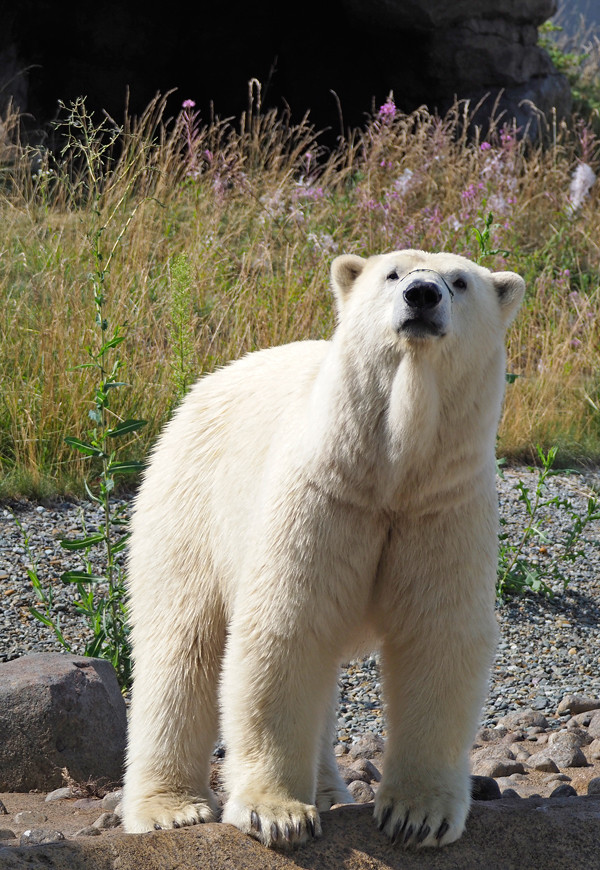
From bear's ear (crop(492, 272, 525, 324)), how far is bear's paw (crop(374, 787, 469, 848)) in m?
1.00

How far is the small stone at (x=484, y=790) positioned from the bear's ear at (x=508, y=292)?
119 cm

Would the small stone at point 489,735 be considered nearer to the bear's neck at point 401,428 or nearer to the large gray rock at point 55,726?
the large gray rock at point 55,726

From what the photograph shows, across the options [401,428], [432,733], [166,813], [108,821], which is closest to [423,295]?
[401,428]

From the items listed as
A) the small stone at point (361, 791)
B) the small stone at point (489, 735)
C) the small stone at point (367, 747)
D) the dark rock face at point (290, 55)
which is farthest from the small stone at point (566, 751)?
the dark rock face at point (290, 55)

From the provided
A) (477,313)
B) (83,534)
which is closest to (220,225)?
(83,534)

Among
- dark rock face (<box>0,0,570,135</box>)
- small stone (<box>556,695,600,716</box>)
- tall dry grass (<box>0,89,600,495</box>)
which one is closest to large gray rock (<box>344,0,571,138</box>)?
dark rock face (<box>0,0,570,135</box>)

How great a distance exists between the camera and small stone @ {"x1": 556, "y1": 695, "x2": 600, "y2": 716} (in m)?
3.76

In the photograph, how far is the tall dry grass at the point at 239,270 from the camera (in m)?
5.04

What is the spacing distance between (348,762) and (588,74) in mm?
11855

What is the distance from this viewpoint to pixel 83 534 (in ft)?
14.8

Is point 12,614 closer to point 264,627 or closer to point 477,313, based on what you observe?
point 264,627

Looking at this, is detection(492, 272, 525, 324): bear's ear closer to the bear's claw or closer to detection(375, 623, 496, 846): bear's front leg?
detection(375, 623, 496, 846): bear's front leg

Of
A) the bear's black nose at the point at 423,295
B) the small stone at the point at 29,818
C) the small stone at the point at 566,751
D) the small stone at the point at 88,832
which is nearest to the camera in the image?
the bear's black nose at the point at 423,295

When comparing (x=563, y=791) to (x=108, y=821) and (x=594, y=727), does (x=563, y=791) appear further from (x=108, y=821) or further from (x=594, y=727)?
(x=108, y=821)
